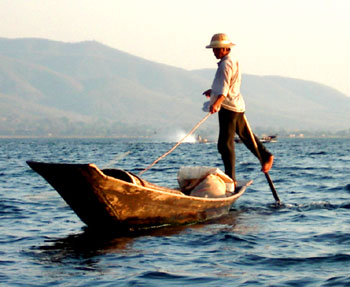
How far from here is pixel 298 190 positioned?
1683cm

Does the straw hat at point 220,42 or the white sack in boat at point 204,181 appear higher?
the straw hat at point 220,42

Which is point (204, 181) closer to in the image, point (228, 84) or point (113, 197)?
point (228, 84)

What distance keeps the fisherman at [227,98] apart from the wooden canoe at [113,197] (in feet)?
6.53

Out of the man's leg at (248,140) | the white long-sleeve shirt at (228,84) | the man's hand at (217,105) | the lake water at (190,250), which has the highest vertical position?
the white long-sleeve shirt at (228,84)

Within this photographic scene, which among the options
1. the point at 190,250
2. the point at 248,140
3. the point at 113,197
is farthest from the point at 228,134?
the point at 190,250

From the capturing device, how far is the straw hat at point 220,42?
1183 cm

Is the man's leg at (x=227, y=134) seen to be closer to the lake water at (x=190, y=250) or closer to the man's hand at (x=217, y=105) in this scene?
the man's hand at (x=217, y=105)

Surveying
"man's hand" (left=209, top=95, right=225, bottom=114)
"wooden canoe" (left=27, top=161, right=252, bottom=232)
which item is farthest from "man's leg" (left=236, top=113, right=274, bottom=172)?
"wooden canoe" (left=27, top=161, right=252, bottom=232)

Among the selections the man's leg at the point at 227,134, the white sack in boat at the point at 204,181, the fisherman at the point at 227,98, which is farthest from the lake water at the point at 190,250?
the fisherman at the point at 227,98

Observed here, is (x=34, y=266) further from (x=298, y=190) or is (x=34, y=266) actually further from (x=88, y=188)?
(x=298, y=190)

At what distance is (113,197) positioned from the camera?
29.9 ft

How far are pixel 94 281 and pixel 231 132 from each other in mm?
5647

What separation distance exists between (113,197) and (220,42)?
3947 mm

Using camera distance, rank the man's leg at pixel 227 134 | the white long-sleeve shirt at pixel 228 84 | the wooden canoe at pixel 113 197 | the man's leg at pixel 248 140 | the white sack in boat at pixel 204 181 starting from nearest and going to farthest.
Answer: the wooden canoe at pixel 113 197
the white sack in boat at pixel 204 181
the white long-sleeve shirt at pixel 228 84
the man's leg at pixel 227 134
the man's leg at pixel 248 140
